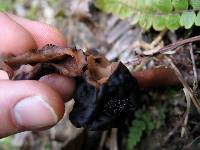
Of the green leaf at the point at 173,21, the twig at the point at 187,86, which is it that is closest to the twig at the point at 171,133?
the twig at the point at 187,86

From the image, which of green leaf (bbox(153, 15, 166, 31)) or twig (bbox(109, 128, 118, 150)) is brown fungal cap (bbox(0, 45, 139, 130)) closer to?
green leaf (bbox(153, 15, 166, 31))

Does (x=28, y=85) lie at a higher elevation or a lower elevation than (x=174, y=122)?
higher

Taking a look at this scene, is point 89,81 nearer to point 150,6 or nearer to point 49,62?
point 49,62

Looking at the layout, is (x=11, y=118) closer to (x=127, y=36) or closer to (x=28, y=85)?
(x=28, y=85)

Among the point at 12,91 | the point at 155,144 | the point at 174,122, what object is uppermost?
the point at 12,91

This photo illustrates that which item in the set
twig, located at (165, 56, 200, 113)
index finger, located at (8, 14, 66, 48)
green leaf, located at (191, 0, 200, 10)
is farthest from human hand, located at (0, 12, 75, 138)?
green leaf, located at (191, 0, 200, 10)

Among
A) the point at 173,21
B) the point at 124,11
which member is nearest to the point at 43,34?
the point at 124,11

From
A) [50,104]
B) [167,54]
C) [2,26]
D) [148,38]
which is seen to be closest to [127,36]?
[148,38]

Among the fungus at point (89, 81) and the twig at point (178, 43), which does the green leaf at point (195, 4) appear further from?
the fungus at point (89, 81)
